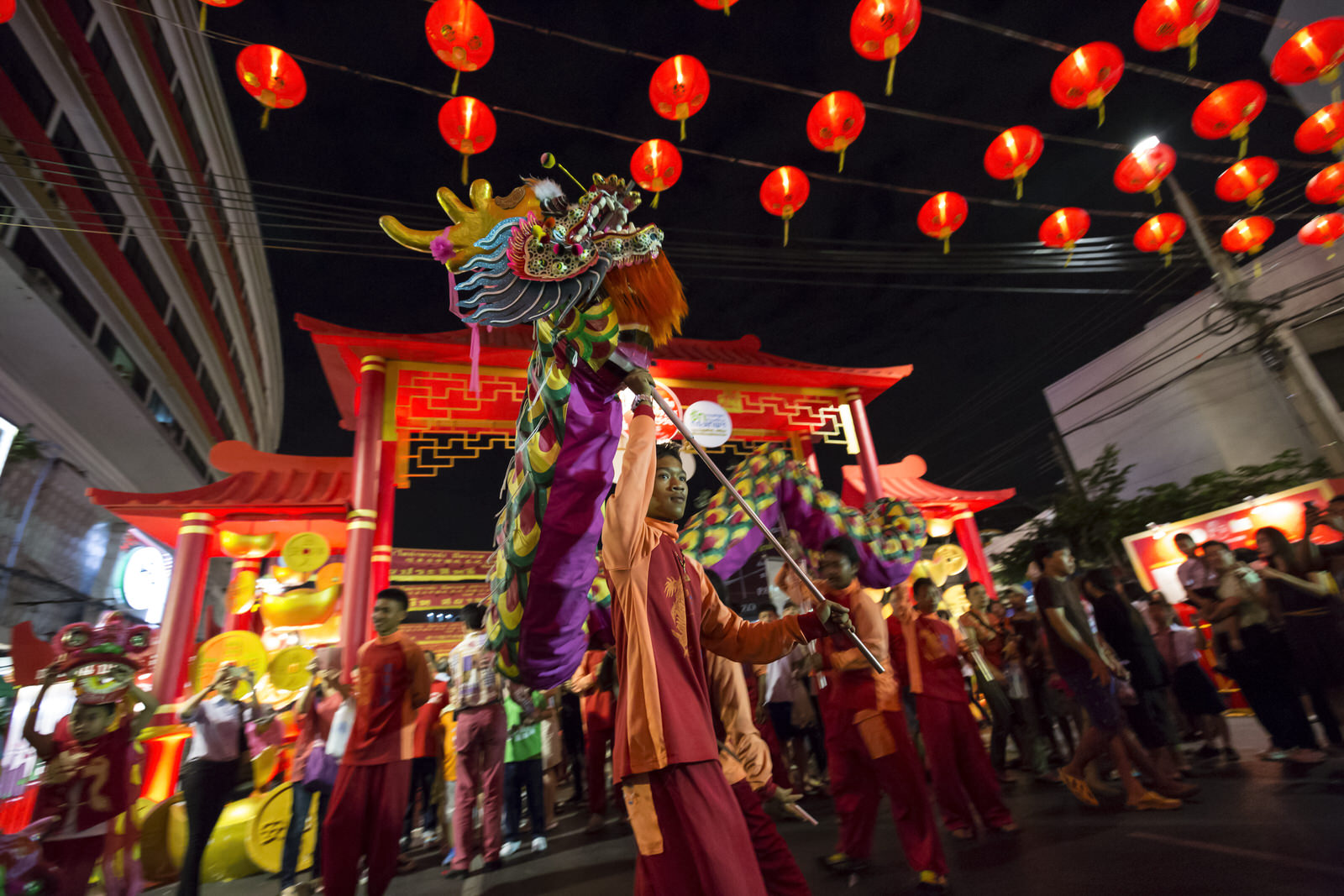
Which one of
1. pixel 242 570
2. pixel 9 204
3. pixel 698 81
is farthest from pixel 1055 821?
pixel 9 204

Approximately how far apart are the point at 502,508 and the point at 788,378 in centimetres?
611

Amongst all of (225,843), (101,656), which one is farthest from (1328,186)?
(225,843)

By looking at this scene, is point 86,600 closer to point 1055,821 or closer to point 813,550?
point 813,550

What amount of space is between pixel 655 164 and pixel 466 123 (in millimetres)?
1722

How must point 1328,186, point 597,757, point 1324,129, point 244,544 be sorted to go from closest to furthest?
point 597,757
point 1324,129
point 1328,186
point 244,544

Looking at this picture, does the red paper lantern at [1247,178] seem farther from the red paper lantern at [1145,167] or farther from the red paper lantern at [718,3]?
the red paper lantern at [718,3]

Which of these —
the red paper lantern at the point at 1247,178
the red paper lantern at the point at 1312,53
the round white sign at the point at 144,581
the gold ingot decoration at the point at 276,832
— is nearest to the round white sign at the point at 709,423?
the gold ingot decoration at the point at 276,832

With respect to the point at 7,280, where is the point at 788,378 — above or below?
below

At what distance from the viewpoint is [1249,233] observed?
298 inches

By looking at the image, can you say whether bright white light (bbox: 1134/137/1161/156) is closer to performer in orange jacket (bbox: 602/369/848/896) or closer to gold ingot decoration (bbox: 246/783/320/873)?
performer in orange jacket (bbox: 602/369/848/896)

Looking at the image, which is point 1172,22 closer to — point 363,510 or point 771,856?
point 771,856

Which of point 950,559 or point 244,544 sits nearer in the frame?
point 244,544

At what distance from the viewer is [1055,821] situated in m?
3.65

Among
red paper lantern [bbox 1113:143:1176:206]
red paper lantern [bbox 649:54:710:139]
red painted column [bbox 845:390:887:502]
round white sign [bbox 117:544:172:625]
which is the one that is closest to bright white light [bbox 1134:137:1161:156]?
red paper lantern [bbox 1113:143:1176:206]
